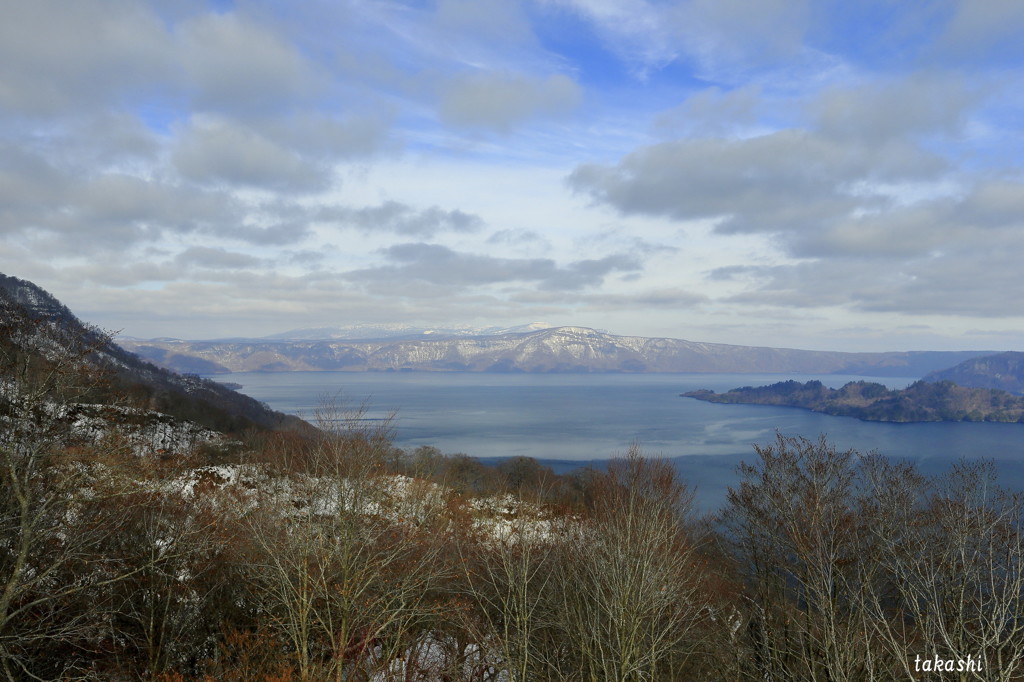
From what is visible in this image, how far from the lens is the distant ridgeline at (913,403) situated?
12700cm

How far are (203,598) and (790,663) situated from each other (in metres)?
16.1

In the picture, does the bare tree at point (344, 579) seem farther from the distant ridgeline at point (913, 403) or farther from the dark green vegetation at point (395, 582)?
the distant ridgeline at point (913, 403)

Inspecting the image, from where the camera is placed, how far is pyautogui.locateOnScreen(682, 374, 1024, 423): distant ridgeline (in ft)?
417

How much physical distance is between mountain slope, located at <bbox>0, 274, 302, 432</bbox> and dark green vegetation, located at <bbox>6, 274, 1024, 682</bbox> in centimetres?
21

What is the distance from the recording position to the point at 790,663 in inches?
603

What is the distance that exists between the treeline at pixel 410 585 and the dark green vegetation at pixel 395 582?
104 mm

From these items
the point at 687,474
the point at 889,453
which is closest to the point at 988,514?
the point at 687,474

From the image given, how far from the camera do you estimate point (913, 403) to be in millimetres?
135125

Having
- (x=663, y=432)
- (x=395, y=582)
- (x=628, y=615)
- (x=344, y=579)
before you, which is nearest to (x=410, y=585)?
(x=395, y=582)

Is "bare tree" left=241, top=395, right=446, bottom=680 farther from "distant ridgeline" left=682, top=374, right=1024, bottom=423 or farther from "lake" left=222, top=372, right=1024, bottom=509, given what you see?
"distant ridgeline" left=682, top=374, right=1024, bottom=423

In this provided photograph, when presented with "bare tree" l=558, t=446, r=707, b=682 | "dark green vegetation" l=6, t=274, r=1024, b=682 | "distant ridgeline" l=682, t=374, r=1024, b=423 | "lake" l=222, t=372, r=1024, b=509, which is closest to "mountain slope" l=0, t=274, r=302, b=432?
"dark green vegetation" l=6, t=274, r=1024, b=682

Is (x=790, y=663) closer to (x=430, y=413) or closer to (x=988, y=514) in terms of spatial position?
(x=988, y=514)

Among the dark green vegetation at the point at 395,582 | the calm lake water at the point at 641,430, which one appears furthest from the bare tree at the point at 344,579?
the calm lake water at the point at 641,430

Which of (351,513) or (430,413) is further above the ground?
(351,513)
